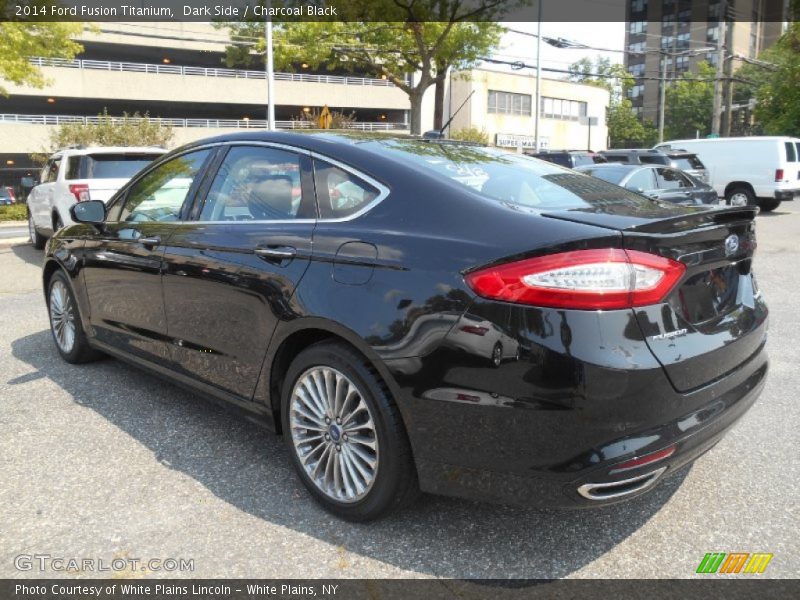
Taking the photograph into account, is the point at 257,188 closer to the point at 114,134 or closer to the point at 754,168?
the point at 754,168

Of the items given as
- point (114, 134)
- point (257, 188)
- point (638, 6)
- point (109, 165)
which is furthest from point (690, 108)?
point (257, 188)

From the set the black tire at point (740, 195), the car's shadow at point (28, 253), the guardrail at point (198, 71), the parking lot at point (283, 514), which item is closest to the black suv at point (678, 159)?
the black tire at point (740, 195)

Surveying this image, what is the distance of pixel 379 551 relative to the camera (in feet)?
8.63

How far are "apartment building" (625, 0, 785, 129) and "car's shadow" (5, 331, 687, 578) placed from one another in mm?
93953

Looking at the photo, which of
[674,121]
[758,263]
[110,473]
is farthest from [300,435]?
[674,121]

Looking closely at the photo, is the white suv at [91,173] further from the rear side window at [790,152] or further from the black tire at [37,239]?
the rear side window at [790,152]

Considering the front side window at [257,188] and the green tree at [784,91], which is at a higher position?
the green tree at [784,91]

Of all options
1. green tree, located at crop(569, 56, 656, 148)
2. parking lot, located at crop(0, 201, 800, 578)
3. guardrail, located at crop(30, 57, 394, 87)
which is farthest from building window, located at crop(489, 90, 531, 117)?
parking lot, located at crop(0, 201, 800, 578)

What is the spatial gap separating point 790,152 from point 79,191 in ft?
59.0

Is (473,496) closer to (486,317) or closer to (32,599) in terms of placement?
(486,317)

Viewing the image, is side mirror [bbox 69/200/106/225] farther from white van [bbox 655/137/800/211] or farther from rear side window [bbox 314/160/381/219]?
white van [bbox 655/137/800/211]

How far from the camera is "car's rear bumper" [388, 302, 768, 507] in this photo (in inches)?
86.3

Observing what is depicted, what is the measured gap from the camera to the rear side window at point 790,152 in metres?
18.5

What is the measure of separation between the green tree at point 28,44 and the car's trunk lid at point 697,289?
2073 cm
